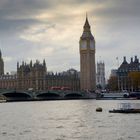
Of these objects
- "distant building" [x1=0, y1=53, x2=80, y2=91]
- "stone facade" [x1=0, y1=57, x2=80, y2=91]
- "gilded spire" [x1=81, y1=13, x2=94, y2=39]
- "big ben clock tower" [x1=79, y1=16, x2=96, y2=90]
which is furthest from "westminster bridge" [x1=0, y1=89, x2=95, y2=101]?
"gilded spire" [x1=81, y1=13, x2=94, y2=39]

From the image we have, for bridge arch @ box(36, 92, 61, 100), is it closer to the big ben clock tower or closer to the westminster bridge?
the westminster bridge

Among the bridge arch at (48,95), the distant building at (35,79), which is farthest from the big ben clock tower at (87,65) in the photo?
the bridge arch at (48,95)

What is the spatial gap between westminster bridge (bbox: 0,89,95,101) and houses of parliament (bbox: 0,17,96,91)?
18.5m

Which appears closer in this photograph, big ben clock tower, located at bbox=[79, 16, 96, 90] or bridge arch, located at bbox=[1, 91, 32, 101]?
bridge arch, located at bbox=[1, 91, 32, 101]

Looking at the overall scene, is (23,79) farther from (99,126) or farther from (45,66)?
(99,126)

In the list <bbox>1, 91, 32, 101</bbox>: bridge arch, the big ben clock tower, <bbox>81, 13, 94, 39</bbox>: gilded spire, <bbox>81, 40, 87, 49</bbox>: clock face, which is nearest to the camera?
<bbox>1, 91, 32, 101</bbox>: bridge arch

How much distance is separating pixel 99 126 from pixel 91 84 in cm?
11998

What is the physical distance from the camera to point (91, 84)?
164625mm

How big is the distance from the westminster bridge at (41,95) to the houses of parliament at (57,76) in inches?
727

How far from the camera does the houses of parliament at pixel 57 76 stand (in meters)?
164

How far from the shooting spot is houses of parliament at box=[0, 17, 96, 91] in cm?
16412

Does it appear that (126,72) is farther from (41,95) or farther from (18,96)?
(18,96)

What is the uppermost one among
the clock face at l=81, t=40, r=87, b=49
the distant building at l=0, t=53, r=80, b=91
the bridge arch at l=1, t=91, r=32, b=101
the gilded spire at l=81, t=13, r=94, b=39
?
the gilded spire at l=81, t=13, r=94, b=39

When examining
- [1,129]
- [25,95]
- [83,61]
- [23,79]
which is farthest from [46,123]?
[23,79]
